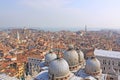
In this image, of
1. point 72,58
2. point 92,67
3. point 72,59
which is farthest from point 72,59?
point 92,67

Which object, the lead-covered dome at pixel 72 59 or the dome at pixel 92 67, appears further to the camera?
the lead-covered dome at pixel 72 59

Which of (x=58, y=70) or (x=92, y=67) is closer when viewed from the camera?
(x=58, y=70)

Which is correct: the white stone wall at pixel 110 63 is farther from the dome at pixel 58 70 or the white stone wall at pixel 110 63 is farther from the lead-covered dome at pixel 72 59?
the dome at pixel 58 70

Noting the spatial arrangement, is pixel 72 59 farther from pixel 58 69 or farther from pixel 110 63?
pixel 110 63

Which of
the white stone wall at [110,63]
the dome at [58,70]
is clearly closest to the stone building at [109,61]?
Answer: the white stone wall at [110,63]

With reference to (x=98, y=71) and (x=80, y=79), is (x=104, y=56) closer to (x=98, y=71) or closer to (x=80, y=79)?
(x=98, y=71)

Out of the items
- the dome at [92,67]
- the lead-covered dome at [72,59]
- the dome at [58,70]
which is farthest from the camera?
the lead-covered dome at [72,59]

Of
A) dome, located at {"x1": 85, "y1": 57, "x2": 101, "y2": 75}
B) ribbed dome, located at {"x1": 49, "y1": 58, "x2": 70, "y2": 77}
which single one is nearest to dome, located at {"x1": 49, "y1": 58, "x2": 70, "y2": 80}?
ribbed dome, located at {"x1": 49, "y1": 58, "x2": 70, "y2": 77}

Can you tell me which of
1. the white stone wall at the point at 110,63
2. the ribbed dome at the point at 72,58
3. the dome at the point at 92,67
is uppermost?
the ribbed dome at the point at 72,58

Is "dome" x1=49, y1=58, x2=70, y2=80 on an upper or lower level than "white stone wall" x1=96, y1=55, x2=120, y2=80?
upper

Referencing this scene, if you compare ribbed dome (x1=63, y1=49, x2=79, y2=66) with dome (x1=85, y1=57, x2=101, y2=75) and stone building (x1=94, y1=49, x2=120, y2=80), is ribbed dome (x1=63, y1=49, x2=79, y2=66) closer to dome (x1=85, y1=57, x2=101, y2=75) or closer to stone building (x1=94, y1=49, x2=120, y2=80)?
dome (x1=85, y1=57, x2=101, y2=75)

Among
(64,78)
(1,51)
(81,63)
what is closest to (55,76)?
(64,78)
